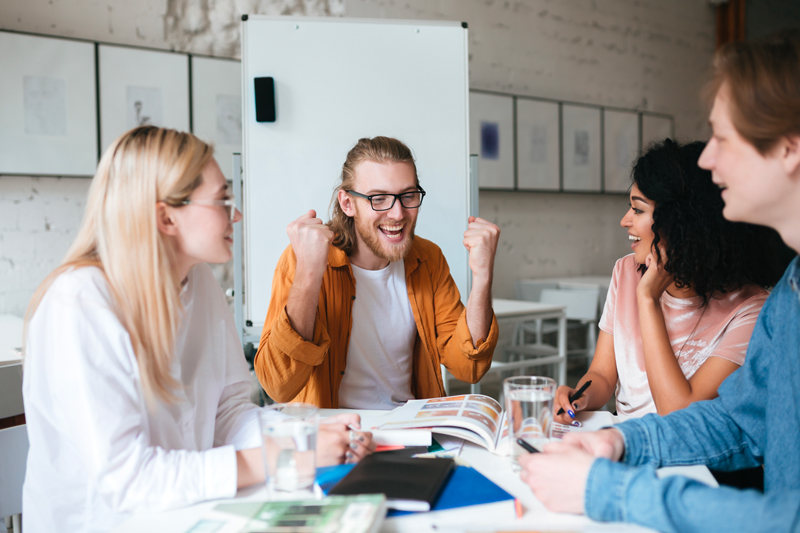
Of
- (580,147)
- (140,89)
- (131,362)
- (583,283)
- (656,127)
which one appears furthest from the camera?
(656,127)

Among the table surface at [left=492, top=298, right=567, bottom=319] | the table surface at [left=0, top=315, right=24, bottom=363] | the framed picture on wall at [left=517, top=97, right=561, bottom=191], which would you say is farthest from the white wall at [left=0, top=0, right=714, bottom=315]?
the table surface at [left=492, top=298, right=567, bottom=319]

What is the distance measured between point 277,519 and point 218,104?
9.11ft

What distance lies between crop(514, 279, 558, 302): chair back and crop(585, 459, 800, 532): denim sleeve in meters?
3.28

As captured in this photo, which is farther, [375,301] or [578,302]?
[578,302]

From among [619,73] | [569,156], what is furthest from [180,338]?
[619,73]

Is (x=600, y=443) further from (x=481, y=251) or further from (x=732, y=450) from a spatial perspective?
(x=481, y=251)

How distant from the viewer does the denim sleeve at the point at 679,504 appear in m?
0.66

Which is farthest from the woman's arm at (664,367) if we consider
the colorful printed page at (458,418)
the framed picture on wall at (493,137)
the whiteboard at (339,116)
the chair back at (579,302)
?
the framed picture on wall at (493,137)

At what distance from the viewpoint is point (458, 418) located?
0.98 meters

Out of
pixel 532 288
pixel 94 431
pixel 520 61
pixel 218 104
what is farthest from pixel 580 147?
Answer: pixel 94 431

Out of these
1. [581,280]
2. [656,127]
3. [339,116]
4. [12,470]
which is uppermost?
[656,127]

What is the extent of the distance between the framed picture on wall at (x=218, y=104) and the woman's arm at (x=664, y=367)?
90.0 inches

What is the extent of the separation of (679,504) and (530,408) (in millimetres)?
227

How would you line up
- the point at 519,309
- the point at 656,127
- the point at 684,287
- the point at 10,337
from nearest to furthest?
the point at 684,287
the point at 10,337
the point at 519,309
the point at 656,127
